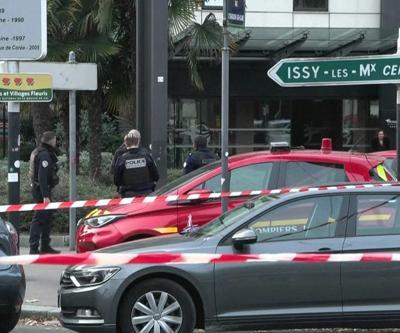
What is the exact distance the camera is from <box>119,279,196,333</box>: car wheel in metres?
5.56

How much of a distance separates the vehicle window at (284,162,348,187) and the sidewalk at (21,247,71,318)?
2971 mm

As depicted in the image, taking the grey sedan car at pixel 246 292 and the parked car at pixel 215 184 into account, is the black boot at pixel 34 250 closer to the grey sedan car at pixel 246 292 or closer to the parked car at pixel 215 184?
the parked car at pixel 215 184

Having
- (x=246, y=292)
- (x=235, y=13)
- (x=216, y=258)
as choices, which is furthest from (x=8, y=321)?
(x=235, y=13)

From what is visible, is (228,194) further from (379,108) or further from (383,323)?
(379,108)

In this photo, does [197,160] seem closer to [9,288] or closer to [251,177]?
[251,177]

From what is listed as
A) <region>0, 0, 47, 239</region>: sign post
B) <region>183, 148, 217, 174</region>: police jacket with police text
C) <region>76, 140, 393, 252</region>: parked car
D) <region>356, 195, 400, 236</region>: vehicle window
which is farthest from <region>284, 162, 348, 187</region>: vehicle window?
<region>0, 0, 47, 239</region>: sign post

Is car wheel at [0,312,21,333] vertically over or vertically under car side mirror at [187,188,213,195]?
under

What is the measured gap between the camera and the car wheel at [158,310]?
18.2ft

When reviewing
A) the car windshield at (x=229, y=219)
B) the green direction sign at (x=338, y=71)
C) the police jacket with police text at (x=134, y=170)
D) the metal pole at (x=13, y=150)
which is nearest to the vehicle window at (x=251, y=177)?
the green direction sign at (x=338, y=71)

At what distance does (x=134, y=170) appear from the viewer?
30.6ft

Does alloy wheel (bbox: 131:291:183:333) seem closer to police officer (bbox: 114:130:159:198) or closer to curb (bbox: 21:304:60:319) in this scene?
curb (bbox: 21:304:60:319)

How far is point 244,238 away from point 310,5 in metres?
17.7

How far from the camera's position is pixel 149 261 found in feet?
18.1

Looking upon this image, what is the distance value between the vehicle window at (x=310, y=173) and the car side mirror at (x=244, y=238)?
2582 mm
